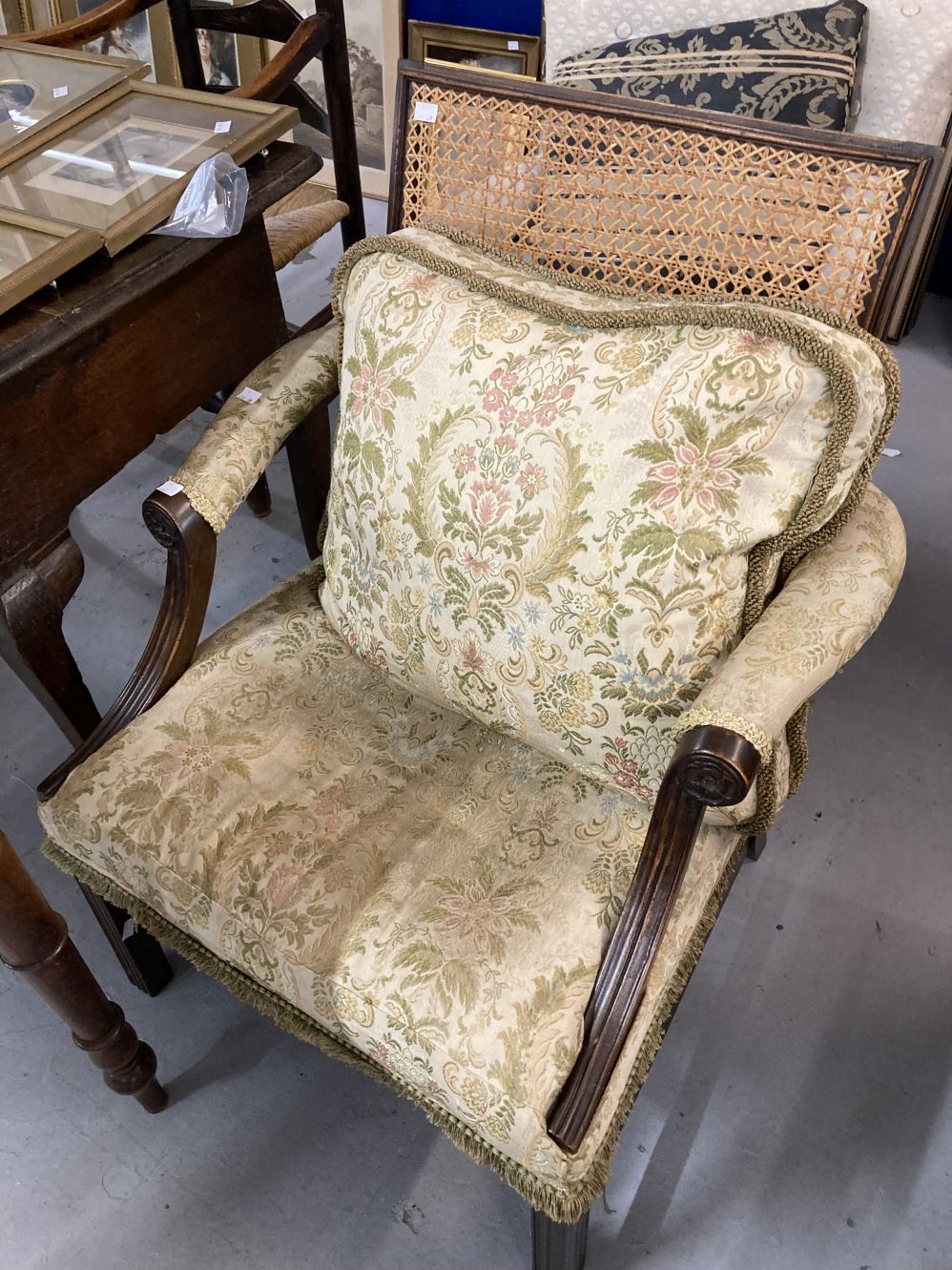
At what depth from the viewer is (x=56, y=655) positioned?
3.89 ft

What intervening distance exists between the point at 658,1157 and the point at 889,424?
0.87 m

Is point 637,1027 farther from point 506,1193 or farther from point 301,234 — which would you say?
point 301,234

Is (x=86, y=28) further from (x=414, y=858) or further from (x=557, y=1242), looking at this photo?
(x=557, y=1242)

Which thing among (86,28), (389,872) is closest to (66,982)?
(389,872)

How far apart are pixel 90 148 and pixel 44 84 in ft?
0.76

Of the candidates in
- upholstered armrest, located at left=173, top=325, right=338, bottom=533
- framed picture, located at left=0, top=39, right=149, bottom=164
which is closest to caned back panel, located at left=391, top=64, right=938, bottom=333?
upholstered armrest, located at left=173, top=325, right=338, bottom=533

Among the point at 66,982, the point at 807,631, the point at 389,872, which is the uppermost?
the point at 807,631

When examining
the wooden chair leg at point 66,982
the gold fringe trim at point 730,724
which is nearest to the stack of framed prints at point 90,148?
the wooden chair leg at point 66,982

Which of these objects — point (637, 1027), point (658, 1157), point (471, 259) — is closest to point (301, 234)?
point (471, 259)

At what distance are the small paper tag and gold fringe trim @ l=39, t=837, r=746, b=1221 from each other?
0.87 metres

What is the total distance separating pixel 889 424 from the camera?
0.91 meters

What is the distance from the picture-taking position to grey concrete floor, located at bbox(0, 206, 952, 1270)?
1.12 meters

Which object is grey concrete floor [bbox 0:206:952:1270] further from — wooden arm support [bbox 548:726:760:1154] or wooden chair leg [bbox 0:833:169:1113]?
wooden arm support [bbox 548:726:760:1154]

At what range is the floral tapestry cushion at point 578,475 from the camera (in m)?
0.86
